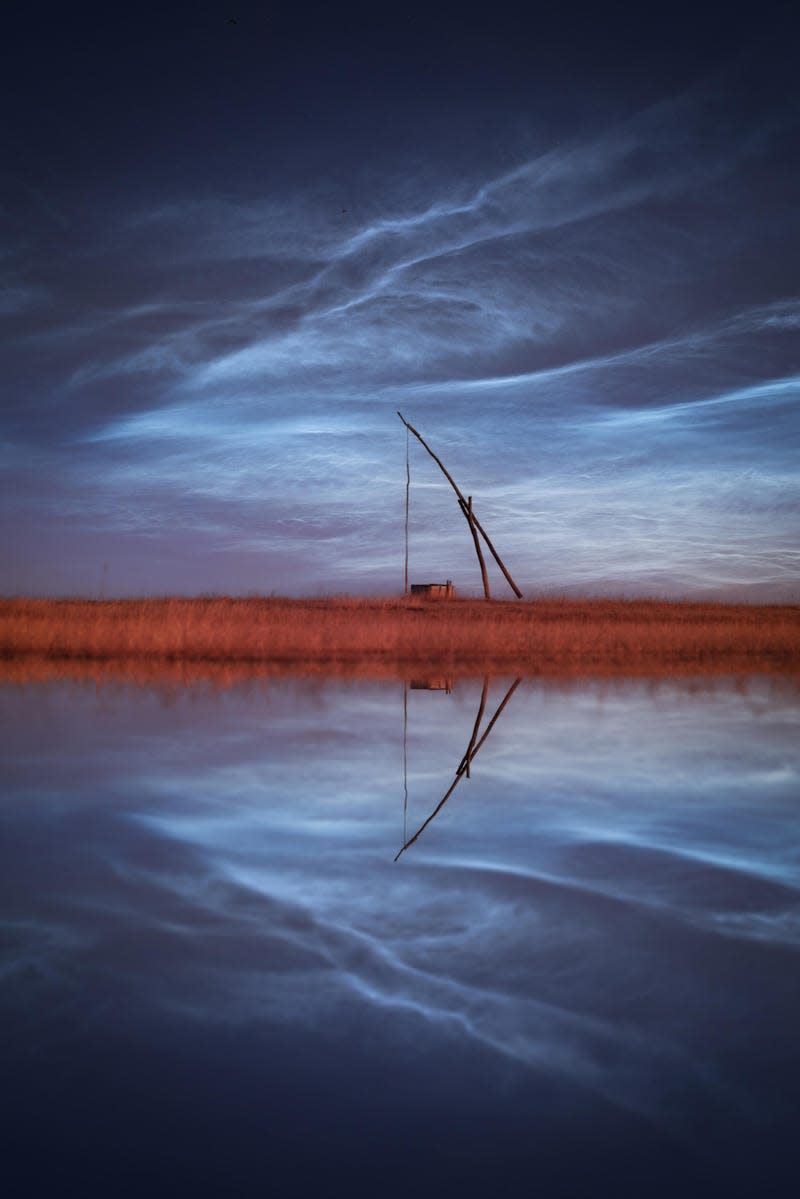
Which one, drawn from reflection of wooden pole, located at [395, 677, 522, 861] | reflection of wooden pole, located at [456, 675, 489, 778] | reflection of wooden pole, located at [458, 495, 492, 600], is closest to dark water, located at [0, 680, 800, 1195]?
reflection of wooden pole, located at [395, 677, 522, 861]

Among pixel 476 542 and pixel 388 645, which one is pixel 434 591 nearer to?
pixel 476 542

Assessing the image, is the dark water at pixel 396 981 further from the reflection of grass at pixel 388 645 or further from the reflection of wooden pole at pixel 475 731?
the reflection of grass at pixel 388 645

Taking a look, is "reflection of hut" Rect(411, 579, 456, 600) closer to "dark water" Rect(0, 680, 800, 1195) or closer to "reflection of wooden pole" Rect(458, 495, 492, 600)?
"reflection of wooden pole" Rect(458, 495, 492, 600)

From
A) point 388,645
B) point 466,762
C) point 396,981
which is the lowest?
point 396,981

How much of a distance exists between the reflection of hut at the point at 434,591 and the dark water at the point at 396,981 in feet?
79.1

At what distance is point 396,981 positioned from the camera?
3.15 meters

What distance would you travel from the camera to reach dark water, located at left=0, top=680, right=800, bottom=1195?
2275mm

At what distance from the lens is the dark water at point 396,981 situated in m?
2.28

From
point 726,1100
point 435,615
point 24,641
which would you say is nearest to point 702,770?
point 726,1100

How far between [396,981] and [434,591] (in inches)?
1105

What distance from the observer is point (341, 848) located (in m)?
4.82

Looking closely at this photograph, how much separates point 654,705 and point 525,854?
5831mm

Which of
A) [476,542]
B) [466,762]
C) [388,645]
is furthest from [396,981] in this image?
[476,542]

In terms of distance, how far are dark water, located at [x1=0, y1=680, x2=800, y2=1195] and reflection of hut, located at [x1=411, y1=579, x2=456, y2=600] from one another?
24.1 metres
